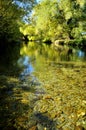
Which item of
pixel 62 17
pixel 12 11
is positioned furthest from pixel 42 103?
pixel 62 17

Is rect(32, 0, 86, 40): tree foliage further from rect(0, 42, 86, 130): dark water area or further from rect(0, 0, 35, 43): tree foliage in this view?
rect(0, 42, 86, 130): dark water area

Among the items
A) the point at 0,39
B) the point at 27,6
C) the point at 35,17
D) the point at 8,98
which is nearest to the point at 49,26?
the point at 35,17

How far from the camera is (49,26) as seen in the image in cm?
4828

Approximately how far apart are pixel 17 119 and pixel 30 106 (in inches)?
55.8

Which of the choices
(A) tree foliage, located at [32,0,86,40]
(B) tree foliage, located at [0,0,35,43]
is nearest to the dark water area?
(B) tree foliage, located at [0,0,35,43]

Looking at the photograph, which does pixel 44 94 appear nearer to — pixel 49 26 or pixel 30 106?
pixel 30 106

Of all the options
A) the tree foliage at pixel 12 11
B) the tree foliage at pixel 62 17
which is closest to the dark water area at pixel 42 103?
the tree foliage at pixel 12 11

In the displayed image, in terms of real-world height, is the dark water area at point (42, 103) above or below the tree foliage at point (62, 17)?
below

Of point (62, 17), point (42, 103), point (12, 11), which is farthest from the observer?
point (62, 17)

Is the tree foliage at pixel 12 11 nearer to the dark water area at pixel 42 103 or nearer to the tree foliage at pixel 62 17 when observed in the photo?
the tree foliage at pixel 62 17

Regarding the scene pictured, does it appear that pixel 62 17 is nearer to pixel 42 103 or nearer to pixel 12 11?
pixel 12 11

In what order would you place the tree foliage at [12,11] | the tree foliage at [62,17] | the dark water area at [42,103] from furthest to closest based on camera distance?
1. the tree foliage at [62,17]
2. the tree foliage at [12,11]
3. the dark water area at [42,103]

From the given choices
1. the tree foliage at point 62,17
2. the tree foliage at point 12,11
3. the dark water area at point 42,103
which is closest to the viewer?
the dark water area at point 42,103

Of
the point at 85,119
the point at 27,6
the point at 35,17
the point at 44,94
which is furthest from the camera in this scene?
the point at 35,17
